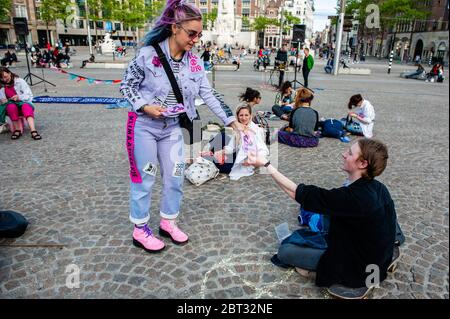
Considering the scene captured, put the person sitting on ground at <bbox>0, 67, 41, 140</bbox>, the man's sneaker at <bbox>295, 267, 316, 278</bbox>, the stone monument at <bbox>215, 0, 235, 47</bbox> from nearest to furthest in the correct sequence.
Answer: the man's sneaker at <bbox>295, 267, 316, 278</bbox> < the person sitting on ground at <bbox>0, 67, 41, 140</bbox> < the stone monument at <bbox>215, 0, 235, 47</bbox>

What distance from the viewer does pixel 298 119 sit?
22.9ft

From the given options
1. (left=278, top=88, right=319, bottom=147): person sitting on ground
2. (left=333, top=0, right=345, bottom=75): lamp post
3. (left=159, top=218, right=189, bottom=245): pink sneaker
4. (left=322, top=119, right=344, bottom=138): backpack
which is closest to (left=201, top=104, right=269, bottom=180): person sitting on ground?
(left=278, top=88, right=319, bottom=147): person sitting on ground

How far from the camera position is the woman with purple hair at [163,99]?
2.69 meters

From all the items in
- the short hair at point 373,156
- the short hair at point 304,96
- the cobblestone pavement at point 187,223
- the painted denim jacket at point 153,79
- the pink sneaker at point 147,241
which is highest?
the painted denim jacket at point 153,79

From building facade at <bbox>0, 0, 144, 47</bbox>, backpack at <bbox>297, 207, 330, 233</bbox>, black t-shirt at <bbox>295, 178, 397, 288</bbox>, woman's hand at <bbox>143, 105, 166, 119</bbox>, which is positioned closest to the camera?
black t-shirt at <bbox>295, 178, 397, 288</bbox>

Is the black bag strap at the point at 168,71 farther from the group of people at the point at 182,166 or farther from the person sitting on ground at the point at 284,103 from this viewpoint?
the person sitting on ground at the point at 284,103

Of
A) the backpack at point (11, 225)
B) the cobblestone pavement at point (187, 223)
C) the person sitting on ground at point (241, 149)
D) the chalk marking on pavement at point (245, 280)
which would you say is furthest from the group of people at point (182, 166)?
the person sitting on ground at point (241, 149)

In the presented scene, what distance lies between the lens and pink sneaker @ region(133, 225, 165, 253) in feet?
10.9

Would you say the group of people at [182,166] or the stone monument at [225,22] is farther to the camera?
the stone monument at [225,22]

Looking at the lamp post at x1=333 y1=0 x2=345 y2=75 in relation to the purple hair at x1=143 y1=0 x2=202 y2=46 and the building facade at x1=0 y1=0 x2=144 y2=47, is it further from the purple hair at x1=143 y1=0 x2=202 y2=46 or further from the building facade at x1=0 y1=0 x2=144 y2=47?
the building facade at x1=0 y1=0 x2=144 y2=47

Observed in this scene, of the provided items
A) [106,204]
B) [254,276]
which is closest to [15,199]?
[106,204]

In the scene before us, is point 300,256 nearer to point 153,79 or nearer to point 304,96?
point 153,79

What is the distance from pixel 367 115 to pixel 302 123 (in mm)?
1943

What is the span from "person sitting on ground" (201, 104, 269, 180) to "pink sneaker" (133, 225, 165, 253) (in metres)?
2.22
